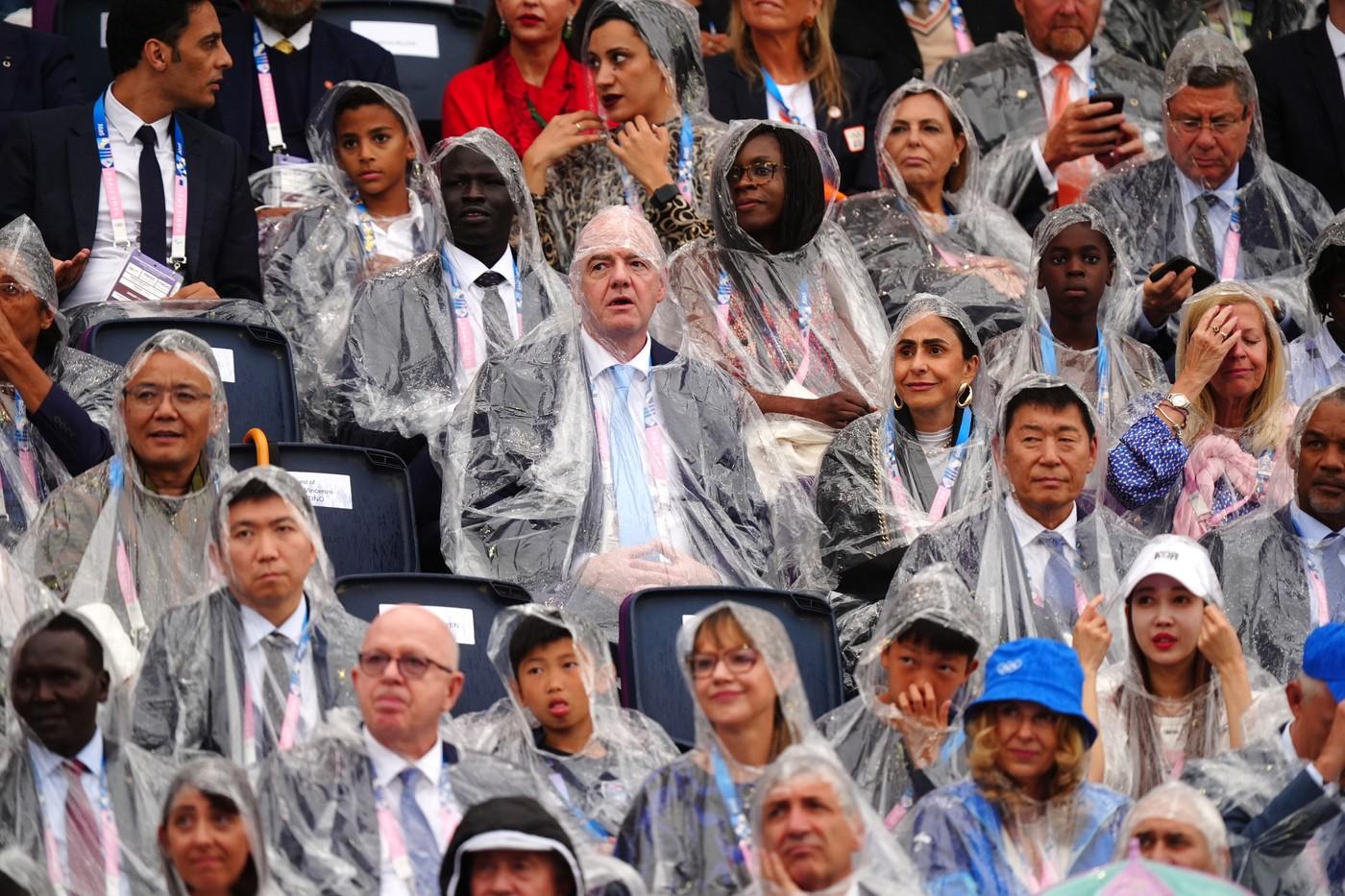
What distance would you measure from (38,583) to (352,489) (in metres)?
0.97

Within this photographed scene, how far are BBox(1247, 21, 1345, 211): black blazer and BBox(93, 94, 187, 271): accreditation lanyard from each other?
364cm

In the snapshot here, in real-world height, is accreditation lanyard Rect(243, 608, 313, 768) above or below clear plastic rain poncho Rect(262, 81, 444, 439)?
below

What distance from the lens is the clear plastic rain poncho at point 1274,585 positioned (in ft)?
21.0

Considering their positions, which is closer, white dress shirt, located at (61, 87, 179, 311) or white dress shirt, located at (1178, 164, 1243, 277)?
white dress shirt, located at (61, 87, 179, 311)

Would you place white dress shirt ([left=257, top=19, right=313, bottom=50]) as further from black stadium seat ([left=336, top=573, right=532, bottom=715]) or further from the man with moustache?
black stadium seat ([left=336, top=573, right=532, bottom=715])

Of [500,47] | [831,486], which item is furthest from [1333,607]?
[500,47]

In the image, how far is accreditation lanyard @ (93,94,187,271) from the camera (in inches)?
299

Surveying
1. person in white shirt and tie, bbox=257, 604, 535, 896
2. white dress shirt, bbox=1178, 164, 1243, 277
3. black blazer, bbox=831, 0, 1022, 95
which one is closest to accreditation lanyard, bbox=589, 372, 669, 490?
person in white shirt and tie, bbox=257, 604, 535, 896

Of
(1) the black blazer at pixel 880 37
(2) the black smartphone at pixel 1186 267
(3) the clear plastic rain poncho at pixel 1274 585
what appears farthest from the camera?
(1) the black blazer at pixel 880 37

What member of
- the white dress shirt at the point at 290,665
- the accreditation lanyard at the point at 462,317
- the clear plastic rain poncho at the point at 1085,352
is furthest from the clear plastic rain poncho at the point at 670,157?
the white dress shirt at the point at 290,665

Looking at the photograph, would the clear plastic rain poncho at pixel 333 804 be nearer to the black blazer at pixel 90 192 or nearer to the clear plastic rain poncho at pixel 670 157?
the black blazer at pixel 90 192

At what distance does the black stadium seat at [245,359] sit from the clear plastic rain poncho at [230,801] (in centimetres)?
217

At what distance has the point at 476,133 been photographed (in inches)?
308

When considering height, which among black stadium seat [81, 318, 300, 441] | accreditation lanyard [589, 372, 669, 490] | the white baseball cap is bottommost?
the white baseball cap
